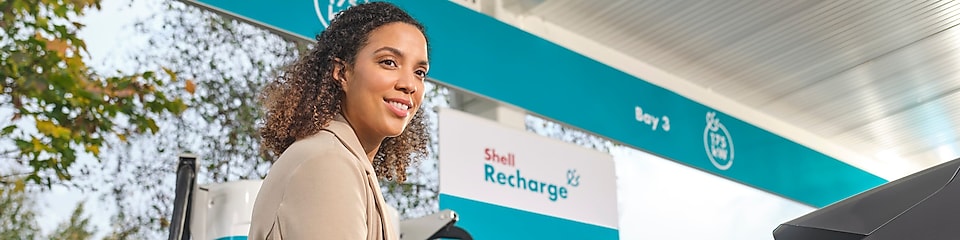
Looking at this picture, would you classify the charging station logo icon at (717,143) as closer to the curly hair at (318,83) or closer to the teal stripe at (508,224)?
the teal stripe at (508,224)

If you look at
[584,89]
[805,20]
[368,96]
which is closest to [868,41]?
[805,20]

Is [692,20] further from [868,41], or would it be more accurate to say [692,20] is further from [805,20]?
[868,41]

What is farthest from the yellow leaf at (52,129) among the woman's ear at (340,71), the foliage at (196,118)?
the woman's ear at (340,71)

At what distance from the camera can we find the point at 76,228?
4105 mm

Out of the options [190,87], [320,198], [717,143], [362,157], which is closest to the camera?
[320,198]

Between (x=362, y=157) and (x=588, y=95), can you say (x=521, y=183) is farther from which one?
(x=362, y=157)

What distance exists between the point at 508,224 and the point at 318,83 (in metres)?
3.51

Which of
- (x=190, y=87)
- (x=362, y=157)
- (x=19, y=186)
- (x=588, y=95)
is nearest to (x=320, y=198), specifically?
(x=362, y=157)

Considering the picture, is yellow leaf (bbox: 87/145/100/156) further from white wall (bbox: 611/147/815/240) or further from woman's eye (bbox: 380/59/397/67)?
white wall (bbox: 611/147/815/240)

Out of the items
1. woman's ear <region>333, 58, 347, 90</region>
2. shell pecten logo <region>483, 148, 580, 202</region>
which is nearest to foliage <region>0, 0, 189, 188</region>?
shell pecten logo <region>483, 148, 580, 202</region>

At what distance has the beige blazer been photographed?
1075 mm

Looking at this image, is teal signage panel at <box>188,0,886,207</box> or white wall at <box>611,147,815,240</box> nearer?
teal signage panel at <box>188,0,886,207</box>

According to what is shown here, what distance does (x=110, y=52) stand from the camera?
441 cm

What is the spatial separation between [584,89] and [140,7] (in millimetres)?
2277
